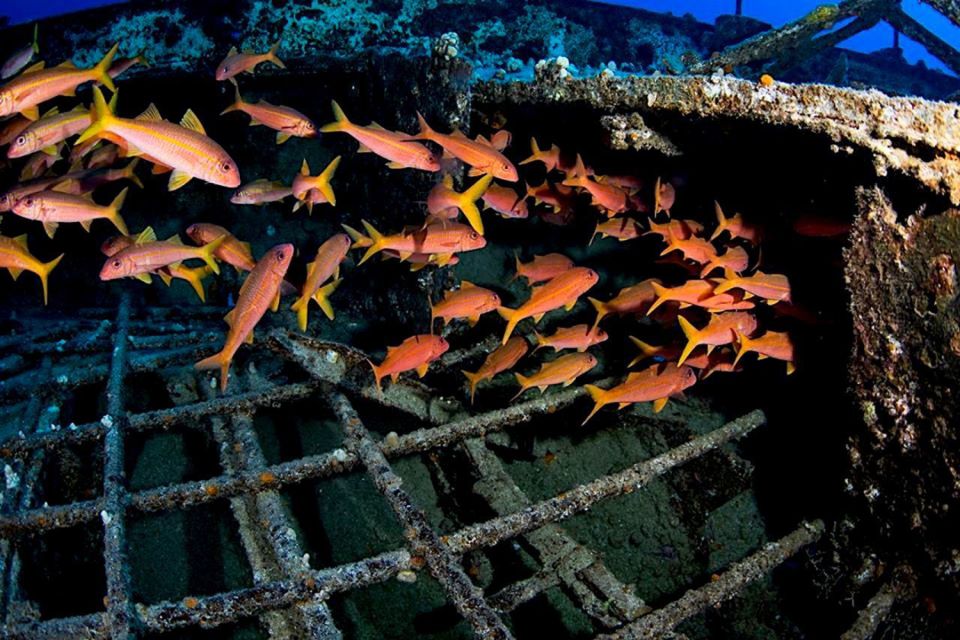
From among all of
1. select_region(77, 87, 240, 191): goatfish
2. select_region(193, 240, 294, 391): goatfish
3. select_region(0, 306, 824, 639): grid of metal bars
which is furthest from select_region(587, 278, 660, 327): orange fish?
select_region(77, 87, 240, 191): goatfish

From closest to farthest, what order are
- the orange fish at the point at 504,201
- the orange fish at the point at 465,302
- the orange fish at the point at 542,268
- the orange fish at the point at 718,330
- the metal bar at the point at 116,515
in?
1. the metal bar at the point at 116,515
2. the orange fish at the point at 718,330
3. the orange fish at the point at 465,302
4. the orange fish at the point at 504,201
5. the orange fish at the point at 542,268

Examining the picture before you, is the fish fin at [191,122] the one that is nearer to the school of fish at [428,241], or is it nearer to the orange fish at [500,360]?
the school of fish at [428,241]

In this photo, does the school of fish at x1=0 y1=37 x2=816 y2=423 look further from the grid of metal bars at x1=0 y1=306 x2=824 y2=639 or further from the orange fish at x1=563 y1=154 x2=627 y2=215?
the grid of metal bars at x1=0 y1=306 x2=824 y2=639

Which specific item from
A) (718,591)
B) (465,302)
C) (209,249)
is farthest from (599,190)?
(209,249)

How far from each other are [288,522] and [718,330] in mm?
2900

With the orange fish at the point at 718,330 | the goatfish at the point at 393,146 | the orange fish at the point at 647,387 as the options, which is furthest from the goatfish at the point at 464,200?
the orange fish at the point at 718,330

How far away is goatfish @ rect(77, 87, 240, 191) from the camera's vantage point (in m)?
3.03

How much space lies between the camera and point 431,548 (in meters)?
2.47

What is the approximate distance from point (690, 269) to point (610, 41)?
6451mm

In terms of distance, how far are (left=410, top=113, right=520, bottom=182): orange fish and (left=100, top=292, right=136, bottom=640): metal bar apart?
2.54 metres

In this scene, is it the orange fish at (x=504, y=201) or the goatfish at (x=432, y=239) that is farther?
the orange fish at (x=504, y=201)

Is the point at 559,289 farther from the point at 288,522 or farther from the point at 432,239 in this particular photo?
the point at 288,522

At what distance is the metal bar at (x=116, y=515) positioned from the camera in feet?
6.91

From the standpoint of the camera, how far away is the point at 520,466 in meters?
4.71
